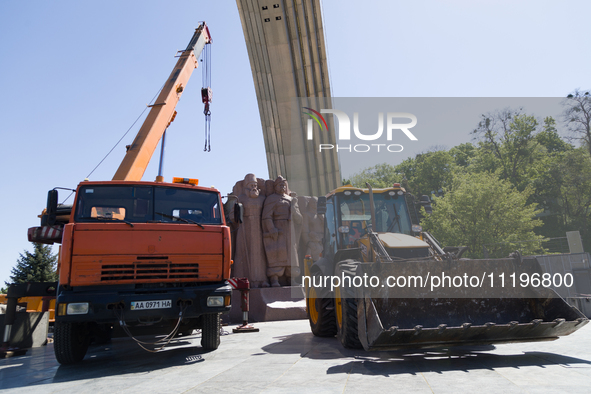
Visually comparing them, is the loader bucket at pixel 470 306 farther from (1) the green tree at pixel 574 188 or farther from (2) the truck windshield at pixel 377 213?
(1) the green tree at pixel 574 188

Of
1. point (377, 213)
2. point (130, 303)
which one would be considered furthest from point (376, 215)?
point (130, 303)

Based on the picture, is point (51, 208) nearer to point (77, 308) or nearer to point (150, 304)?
point (77, 308)

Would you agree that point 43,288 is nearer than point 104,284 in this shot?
No

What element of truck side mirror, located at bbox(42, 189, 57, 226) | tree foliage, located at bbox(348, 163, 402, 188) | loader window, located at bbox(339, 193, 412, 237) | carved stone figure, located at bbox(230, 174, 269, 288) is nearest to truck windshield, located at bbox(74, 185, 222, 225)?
truck side mirror, located at bbox(42, 189, 57, 226)

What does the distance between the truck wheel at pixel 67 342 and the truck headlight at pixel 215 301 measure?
1932 mm

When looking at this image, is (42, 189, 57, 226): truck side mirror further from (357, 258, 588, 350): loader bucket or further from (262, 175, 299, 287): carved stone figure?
(262, 175, 299, 287): carved stone figure

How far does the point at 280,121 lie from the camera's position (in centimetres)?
2995

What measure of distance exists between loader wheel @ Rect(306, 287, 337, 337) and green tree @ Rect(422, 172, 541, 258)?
80.2 feet

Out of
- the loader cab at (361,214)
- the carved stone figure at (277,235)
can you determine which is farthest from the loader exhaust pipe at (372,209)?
the carved stone figure at (277,235)

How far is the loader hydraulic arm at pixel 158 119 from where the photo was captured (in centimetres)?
1174

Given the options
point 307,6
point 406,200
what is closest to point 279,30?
point 307,6

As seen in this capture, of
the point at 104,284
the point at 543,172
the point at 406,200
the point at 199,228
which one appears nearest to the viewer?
the point at 104,284

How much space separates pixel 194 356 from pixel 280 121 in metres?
24.7

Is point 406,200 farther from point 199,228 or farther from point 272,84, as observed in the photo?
point 272,84
